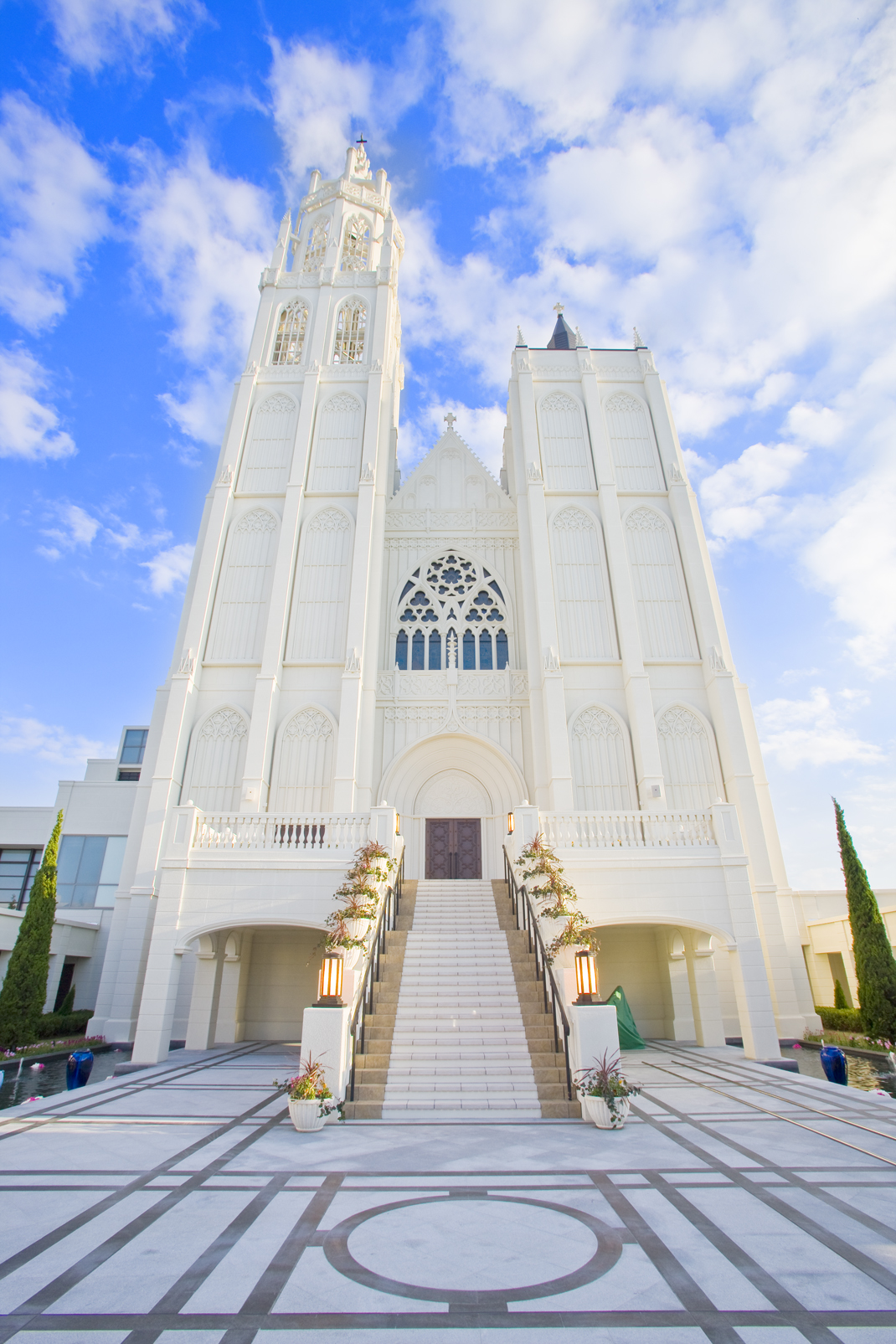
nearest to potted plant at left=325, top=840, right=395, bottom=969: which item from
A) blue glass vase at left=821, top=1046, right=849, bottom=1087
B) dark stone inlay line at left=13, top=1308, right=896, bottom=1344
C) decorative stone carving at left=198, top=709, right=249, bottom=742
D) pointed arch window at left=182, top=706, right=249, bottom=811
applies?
dark stone inlay line at left=13, top=1308, right=896, bottom=1344

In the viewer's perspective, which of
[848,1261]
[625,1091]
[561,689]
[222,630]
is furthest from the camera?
[222,630]

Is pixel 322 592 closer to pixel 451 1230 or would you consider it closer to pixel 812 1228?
pixel 451 1230

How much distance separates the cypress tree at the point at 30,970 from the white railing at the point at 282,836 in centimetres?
413

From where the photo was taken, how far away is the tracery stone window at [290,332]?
24203 mm

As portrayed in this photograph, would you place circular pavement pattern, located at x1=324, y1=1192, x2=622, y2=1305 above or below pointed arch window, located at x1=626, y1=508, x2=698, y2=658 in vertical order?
below

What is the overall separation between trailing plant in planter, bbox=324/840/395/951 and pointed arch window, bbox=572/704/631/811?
691cm

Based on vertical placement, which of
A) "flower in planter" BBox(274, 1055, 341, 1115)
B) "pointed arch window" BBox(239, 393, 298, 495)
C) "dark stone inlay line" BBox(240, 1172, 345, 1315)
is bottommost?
"dark stone inlay line" BBox(240, 1172, 345, 1315)

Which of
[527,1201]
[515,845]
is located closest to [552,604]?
[515,845]

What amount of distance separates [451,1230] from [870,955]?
13.0 meters

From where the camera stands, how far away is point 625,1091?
7031 mm

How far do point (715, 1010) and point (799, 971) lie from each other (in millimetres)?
3504

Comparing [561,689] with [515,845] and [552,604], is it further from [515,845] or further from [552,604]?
[515,845]

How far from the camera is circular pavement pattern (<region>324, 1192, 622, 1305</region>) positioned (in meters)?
3.54

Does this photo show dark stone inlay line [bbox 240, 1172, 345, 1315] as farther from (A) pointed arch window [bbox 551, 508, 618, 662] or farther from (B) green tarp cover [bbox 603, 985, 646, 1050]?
(A) pointed arch window [bbox 551, 508, 618, 662]
